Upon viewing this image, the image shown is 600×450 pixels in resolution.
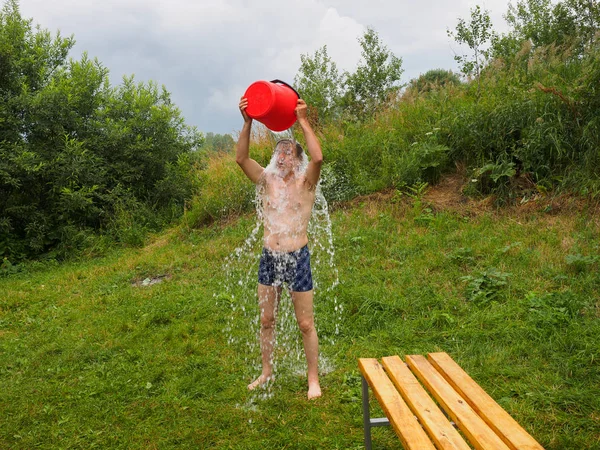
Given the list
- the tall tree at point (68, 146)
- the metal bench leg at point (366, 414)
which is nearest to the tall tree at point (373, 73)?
the tall tree at point (68, 146)

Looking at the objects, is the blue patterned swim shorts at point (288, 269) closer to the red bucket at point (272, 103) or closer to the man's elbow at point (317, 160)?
the man's elbow at point (317, 160)

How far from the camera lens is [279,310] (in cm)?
496

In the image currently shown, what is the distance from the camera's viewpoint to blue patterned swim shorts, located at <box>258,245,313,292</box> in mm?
3189

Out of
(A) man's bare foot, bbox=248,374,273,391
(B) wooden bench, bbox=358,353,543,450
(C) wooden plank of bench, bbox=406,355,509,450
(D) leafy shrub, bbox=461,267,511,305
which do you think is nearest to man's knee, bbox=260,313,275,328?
(A) man's bare foot, bbox=248,374,273,391

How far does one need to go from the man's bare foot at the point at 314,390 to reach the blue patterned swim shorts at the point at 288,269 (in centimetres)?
75

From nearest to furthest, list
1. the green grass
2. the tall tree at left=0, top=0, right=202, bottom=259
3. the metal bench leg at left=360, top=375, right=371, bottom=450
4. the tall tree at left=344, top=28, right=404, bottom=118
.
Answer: the metal bench leg at left=360, top=375, right=371, bottom=450, the green grass, the tall tree at left=0, top=0, right=202, bottom=259, the tall tree at left=344, top=28, right=404, bottom=118

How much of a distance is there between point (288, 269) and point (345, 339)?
1394mm

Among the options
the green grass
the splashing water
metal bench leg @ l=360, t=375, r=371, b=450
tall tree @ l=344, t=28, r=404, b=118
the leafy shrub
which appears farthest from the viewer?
tall tree @ l=344, t=28, r=404, b=118

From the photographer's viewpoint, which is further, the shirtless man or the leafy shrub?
the leafy shrub

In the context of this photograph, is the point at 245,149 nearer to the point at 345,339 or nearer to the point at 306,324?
the point at 306,324

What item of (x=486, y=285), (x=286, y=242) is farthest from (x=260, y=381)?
(x=486, y=285)

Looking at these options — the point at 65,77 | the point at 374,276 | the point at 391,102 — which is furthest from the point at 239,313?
the point at 65,77

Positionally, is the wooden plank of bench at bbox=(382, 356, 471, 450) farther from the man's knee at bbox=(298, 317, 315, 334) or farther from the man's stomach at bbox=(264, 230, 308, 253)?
the man's stomach at bbox=(264, 230, 308, 253)

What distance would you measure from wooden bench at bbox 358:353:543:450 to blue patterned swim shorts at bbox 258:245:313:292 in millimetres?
709
